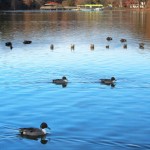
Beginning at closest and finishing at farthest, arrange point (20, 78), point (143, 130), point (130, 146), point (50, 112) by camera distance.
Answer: point (130, 146)
point (143, 130)
point (50, 112)
point (20, 78)

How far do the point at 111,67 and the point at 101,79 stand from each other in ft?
19.2

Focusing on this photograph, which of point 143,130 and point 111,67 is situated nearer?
point 143,130

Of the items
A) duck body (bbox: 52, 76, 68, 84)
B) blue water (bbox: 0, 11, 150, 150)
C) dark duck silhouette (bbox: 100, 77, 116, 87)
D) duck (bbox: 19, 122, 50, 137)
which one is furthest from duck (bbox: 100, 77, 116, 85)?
duck (bbox: 19, 122, 50, 137)

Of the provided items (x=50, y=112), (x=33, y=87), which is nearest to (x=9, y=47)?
(x=33, y=87)

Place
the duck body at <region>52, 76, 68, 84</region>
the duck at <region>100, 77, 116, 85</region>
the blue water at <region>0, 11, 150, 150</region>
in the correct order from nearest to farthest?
the blue water at <region>0, 11, 150, 150</region> < the duck at <region>100, 77, 116, 85</region> < the duck body at <region>52, 76, 68, 84</region>

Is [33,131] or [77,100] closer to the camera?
[33,131]

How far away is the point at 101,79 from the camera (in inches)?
1025

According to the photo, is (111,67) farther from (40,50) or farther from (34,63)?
(40,50)

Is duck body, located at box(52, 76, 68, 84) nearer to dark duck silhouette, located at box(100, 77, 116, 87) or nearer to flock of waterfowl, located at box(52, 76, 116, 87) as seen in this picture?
flock of waterfowl, located at box(52, 76, 116, 87)

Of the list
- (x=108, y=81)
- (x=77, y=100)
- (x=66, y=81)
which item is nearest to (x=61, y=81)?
(x=66, y=81)

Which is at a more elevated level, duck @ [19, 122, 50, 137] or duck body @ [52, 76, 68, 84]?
duck body @ [52, 76, 68, 84]

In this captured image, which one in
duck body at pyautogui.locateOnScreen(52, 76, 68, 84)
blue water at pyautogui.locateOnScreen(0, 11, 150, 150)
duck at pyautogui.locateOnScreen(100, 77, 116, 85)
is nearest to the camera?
blue water at pyautogui.locateOnScreen(0, 11, 150, 150)

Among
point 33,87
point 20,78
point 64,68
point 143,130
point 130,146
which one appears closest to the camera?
point 130,146

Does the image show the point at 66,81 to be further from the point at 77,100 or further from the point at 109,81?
the point at 77,100
